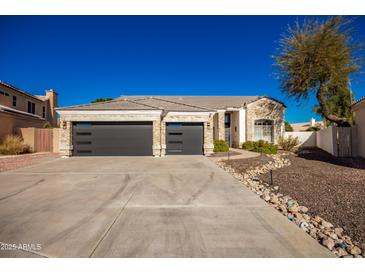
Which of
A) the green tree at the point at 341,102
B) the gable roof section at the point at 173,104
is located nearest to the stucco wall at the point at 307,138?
the green tree at the point at 341,102

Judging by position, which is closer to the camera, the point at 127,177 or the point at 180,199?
the point at 180,199

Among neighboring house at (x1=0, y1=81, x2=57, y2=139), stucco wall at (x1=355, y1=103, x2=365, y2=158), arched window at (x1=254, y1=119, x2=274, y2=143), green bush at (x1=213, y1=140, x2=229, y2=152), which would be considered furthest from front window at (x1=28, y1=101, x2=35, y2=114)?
stucco wall at (x1=355, y1=103, x2=365, y2=158)

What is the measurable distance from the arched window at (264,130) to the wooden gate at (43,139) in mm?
19090

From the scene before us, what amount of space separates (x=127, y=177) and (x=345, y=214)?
6.11 metres

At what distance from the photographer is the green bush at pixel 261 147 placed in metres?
13.2

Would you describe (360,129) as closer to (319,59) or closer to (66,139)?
(319,59)

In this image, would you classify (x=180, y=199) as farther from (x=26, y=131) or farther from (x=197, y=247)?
(x=26, y=131)

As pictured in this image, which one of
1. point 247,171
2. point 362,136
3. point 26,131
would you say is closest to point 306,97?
point 362,136

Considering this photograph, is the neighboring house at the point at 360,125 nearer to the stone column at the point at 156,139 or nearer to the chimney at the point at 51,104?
the stone column at the point at 156,139

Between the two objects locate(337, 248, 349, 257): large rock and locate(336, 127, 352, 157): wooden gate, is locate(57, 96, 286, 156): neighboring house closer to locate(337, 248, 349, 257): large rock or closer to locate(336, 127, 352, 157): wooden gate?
locate(336, 127, 352, 157): wooden gate

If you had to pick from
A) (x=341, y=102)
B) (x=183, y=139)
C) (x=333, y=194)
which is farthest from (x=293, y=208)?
(x=341, y=102)

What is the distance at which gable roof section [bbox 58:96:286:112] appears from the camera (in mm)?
12273

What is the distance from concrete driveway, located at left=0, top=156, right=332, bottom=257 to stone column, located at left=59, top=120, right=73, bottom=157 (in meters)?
7.08

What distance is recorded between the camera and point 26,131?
45.9 ft
